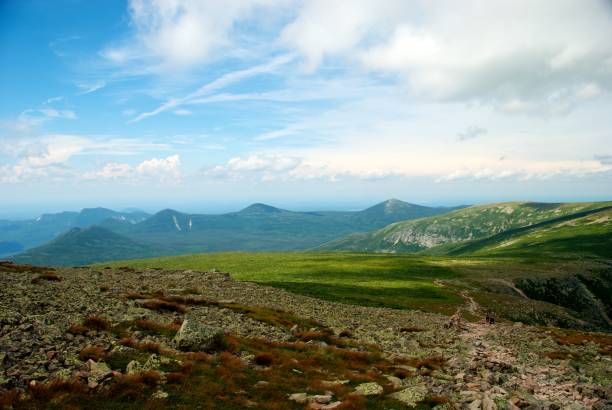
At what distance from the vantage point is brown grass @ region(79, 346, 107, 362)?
18141 mm

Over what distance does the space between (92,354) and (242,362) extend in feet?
27.3

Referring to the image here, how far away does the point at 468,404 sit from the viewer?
1898 centimetres

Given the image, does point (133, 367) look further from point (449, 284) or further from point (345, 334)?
point (449, 284)

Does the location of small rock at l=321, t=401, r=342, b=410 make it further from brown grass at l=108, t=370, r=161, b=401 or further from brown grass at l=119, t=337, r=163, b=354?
brown grass at l=119, t=337, r=163, b=354

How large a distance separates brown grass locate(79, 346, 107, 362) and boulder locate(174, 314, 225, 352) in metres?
4.89

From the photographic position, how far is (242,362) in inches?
857

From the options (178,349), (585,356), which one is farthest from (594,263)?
(178,349)

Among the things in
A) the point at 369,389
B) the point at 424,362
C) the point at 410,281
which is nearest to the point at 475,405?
the point at 369,389

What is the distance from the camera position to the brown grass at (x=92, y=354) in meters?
18.1

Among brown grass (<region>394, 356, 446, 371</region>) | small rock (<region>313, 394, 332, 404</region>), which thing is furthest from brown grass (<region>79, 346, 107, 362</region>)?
brown grass (<region>394, 356, 446, 371</region>)

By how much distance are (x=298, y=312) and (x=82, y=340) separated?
99.1ft

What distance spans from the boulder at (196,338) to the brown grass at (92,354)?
4.89 metres

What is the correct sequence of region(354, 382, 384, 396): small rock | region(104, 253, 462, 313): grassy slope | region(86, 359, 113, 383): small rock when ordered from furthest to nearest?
region(104, 253, 462, 313): grassy slope < region(354, 382, 384, 396): small rock < region(86, 359, 113, 383): small rock

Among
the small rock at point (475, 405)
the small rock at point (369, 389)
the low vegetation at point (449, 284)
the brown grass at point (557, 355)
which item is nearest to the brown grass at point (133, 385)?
the small rock at point (369, 389)
